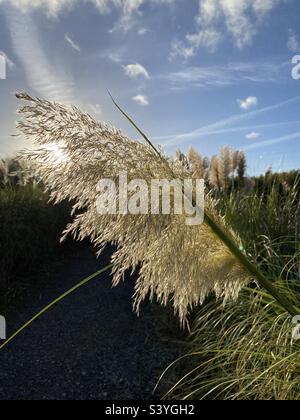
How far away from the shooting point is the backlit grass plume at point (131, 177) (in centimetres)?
147

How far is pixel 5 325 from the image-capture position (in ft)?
17.5

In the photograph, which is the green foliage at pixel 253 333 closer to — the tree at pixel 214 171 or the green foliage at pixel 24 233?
the tree at pixel 214 171

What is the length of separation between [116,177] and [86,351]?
342cm

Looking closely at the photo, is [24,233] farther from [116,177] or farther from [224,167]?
[116,177]

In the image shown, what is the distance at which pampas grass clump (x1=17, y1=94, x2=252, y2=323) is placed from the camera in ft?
4.83

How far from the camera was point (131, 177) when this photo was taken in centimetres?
148

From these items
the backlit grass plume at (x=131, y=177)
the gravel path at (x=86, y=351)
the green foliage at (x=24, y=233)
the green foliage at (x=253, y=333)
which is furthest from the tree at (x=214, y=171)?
the backlit grass plume at (x=131, y=177)

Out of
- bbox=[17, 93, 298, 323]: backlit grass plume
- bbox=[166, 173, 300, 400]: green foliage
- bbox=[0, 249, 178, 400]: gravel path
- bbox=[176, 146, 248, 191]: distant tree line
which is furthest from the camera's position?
bbox=[176, 146, 248, 191]: distant tree line

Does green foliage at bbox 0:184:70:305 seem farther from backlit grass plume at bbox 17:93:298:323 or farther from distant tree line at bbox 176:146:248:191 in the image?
backlit grass plume at bbox 17:93:298:323

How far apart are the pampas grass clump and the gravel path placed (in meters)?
2.39

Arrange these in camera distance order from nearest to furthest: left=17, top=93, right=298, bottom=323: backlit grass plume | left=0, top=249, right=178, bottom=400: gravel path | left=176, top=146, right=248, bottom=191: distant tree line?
1. left=17, top=93, right=298, bottom=323: backlit grass plume
2. left=0, top=249, right=178, bottom=400: gravel path
3. left=176, top=146, right=248, bottom=191: distant tree line

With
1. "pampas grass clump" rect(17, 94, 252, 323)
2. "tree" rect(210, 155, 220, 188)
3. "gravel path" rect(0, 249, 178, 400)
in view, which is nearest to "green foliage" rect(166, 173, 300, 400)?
"gravel path" rect(0, 249, 178, 400)
